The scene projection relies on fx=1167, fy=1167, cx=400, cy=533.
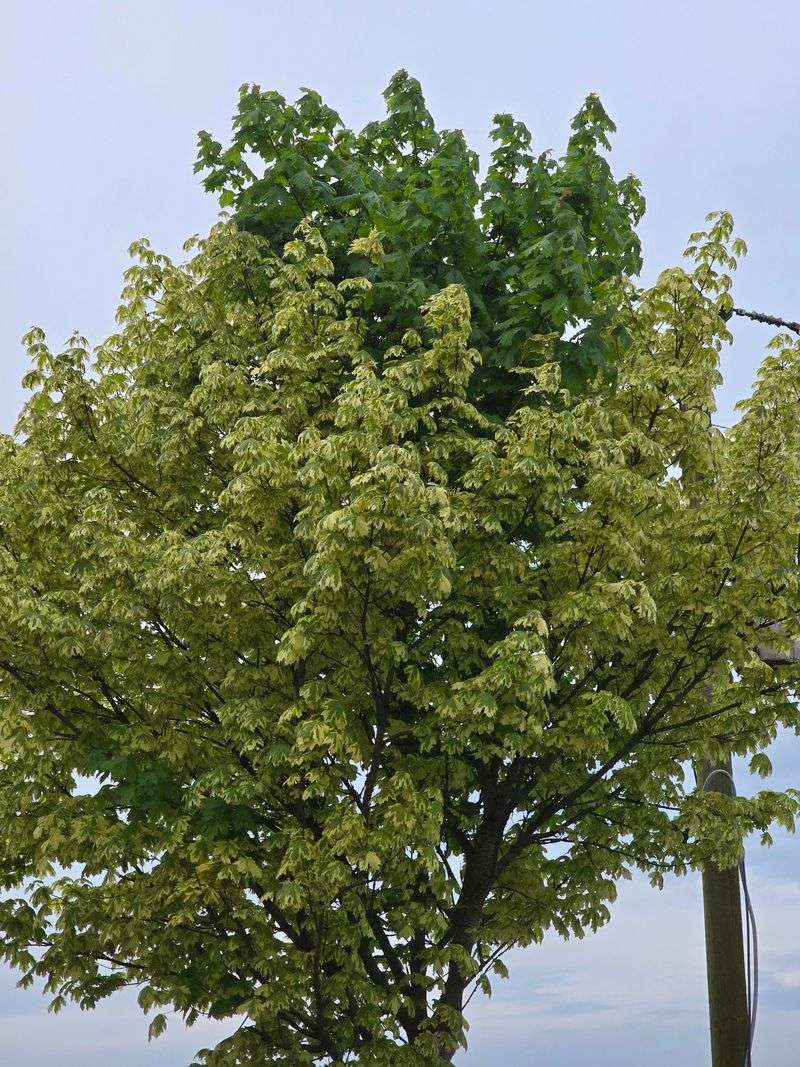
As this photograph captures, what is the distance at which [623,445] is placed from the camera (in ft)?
39.2

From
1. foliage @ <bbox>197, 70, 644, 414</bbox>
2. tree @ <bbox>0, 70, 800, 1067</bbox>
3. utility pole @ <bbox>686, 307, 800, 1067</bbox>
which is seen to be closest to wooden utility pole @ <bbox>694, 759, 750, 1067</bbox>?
utility pole @ <bbox>686, 307, 800, 1067</bbox>

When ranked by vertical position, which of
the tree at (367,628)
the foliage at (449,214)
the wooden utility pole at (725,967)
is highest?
the foliage at (449,214)

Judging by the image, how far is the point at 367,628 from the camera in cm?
1150

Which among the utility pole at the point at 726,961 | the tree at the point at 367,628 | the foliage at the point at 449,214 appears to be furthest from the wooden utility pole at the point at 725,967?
the foliage at the point at 449,214

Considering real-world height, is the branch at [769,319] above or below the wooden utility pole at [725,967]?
above

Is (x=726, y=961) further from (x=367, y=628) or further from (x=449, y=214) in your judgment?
(x=449, y=214)

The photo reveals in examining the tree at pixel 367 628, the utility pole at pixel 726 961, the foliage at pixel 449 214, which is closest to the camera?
the tree at pixel 367 628

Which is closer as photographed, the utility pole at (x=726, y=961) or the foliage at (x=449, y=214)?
the foliage at (x=449, y=214)

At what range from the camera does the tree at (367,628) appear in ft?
36.9

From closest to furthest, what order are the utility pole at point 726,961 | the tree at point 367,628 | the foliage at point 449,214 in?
the tree at point 367,628, the foliage at point 449,214, the utility pole at point 726,961

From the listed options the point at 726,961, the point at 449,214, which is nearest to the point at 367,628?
the point at 449,214

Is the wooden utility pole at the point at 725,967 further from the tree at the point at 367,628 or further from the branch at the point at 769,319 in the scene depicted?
the branch at the point at 769,319

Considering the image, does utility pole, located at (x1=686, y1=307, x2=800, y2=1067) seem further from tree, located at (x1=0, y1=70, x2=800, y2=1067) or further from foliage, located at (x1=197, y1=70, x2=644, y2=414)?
foliage, located at (x1=197, y1=70, x2=644, y2=414)

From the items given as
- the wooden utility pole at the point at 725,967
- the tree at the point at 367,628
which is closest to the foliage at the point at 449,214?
the tree at the point at 367,628
